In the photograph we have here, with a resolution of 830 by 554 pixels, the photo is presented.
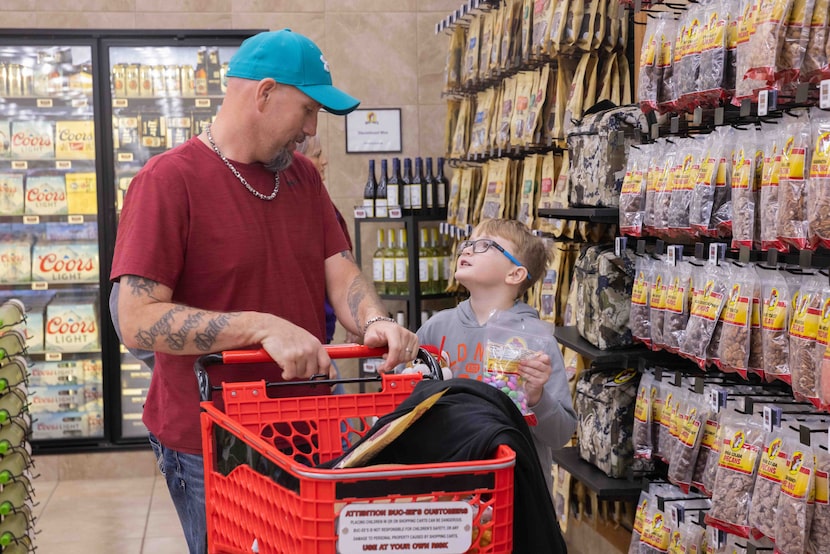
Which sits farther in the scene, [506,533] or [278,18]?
[278,18]

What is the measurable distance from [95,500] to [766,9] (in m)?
4.79

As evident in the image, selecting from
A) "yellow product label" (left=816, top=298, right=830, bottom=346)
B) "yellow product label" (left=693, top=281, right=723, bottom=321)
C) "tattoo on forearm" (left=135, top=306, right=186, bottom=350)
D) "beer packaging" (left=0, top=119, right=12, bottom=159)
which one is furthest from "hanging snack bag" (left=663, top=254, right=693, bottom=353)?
"beer packaging" (left=0, top=119, right=12, bottom=159)

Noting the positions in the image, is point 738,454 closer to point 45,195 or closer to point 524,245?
point 524,245

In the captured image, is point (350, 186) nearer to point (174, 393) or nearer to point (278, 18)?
point (278, 18)

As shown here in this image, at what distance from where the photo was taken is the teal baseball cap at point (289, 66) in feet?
6.84

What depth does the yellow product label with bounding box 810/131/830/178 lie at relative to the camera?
7.93 ft

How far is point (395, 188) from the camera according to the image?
6.49 metres

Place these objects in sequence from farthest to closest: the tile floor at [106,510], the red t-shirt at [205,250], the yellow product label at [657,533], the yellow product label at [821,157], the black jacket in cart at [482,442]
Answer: the tile floor at [106,510], the yellow product label at [657,533], the yellow product label at [821,157], the red t-shirt at [205,250], the black jacket in cart at [482,442]

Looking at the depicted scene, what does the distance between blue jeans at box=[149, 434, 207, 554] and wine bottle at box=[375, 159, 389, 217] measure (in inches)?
171

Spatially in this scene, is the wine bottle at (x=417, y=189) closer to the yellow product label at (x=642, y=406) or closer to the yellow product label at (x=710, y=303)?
the yellow product label at (x=642, y=406)

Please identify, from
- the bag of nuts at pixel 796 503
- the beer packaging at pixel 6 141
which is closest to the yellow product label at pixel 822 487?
the bag of nuts at pixel 796 503

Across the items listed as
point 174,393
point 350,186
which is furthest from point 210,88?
point 174,393

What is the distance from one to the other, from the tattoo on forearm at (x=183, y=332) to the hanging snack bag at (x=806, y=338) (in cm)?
152

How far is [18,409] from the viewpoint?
10.1ft
